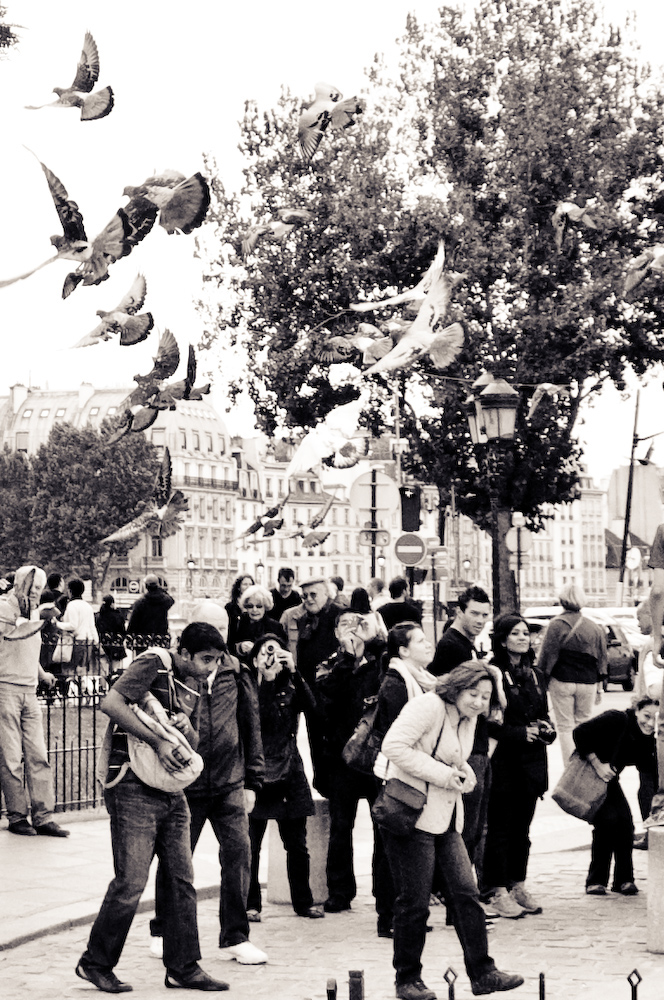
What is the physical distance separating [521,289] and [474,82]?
3975 mm

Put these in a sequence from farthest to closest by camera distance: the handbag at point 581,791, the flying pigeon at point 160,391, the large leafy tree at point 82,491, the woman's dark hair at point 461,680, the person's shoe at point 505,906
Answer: the large leafy tree at point 82,491
the flying pigeon at point 160,391
the handbag at point 581,791
the person's shoe at point 505,906
the woman's dark hair at point 461,680

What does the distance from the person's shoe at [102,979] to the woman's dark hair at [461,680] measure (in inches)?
76.9

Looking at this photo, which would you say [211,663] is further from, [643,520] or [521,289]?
[521,289]

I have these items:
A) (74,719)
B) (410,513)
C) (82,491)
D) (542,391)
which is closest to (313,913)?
(74,719)

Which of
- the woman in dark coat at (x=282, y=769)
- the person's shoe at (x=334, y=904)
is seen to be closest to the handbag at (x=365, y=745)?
the woman in dark coat at (x=282, y=769)

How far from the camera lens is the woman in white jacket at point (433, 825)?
7324mm

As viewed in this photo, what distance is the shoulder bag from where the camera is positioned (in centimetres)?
739

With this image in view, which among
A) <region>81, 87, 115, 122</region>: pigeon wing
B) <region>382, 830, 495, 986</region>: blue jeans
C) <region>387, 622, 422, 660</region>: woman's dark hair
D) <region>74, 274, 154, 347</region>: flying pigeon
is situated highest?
<region>81, 87, 115, 122</region>: pigeon wing

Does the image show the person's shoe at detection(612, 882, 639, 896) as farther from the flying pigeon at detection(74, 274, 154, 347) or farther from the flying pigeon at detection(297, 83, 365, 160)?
the flying pigeon at detection(297, 83, 365, 160)

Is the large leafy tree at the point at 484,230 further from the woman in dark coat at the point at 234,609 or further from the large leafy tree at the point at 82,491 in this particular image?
the large leafy tree at the point at 82,491

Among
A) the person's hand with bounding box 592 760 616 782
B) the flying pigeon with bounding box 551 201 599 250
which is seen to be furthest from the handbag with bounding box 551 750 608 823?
the flying pigeon with bounding box 551 201 599 250

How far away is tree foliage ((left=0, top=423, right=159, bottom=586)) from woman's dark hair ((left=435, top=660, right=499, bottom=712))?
8765 cm

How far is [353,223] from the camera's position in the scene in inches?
1227

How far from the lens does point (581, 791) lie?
33.3 feet
